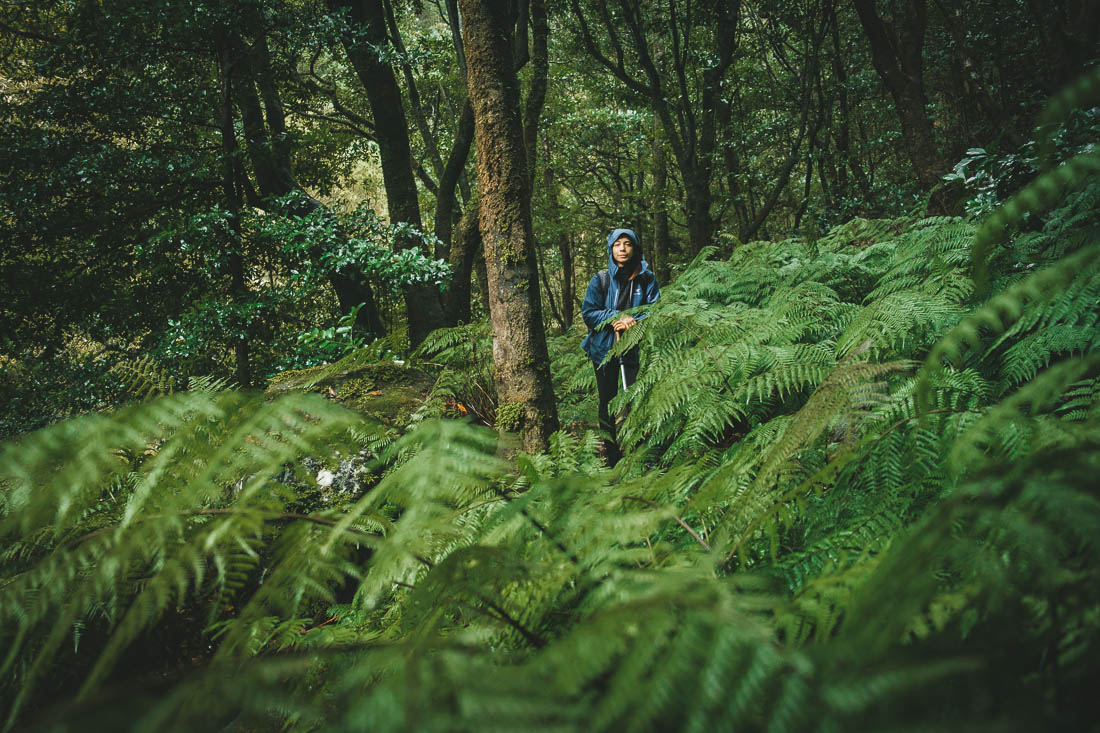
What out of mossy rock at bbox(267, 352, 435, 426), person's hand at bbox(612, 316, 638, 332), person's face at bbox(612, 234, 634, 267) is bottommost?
mossy rock at bbox(267, 352, 435, 426)

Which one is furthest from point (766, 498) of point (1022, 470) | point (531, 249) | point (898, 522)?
point (531, 249)

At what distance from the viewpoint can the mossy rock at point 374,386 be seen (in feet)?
12.5

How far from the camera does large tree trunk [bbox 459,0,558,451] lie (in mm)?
2867

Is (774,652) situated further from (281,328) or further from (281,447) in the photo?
(281,328)

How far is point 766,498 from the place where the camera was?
123cm

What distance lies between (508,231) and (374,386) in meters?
2.11

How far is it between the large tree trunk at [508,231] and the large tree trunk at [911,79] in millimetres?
6008

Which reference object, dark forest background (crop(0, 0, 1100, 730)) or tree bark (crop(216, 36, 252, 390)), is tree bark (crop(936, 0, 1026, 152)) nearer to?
dark forest background (crop(0, 0, 1100, 730))

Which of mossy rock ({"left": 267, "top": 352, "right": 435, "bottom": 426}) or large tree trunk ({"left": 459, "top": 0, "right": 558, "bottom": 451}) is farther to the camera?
mossy rock ({"left": 267, "top": 352, "right": 435, "bottom": 426})

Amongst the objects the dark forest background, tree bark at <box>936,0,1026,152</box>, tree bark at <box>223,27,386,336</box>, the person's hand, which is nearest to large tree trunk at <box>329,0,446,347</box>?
the dark forest background

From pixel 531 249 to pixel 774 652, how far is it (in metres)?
2.64

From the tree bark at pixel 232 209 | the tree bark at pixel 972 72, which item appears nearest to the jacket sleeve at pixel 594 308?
the tree bark at pixel 232 209

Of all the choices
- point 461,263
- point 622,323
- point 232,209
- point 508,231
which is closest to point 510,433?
point 508,231

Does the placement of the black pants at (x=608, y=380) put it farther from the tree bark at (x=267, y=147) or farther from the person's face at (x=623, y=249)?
the tree bark at (x=267, y=147)
